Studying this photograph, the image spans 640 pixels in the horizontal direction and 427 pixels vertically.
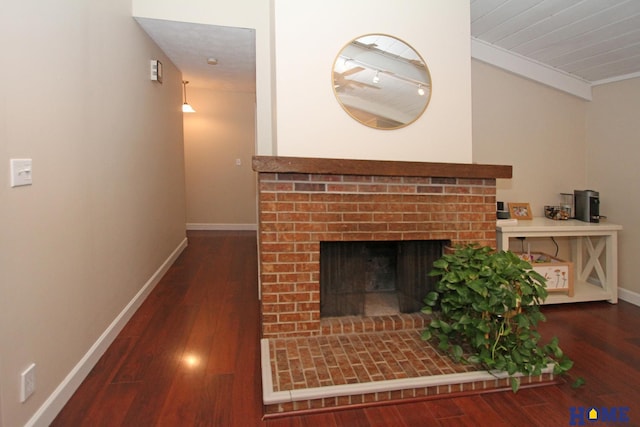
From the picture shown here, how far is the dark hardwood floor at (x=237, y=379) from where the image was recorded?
1.66m

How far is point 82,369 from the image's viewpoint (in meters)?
1.91

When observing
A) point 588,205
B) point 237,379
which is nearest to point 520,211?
point 588,205

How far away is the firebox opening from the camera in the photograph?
2445mm

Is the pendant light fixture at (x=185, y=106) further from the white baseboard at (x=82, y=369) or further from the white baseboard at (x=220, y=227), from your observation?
the white baseboard at (x=82, y=369)

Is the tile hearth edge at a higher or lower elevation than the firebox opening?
lower

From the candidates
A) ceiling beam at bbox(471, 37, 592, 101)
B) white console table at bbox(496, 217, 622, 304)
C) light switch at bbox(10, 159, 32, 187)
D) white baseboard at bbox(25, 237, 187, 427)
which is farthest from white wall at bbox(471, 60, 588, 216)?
light switch at bbox(10, 159, 32, 187)

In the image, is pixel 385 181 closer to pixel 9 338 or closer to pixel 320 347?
pixel 320 347

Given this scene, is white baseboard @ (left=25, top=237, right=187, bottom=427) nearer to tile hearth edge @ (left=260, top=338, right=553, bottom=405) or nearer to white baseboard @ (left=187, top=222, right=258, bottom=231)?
tile hearth edge @ (left=260, top=338, right=553, bottom=405)

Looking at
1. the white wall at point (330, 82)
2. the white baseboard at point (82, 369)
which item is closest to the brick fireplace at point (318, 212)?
the white wall at point (330, 82)

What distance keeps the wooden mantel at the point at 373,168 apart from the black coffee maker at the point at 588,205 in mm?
1260

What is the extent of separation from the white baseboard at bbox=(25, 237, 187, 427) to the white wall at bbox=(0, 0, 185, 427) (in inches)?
1.2

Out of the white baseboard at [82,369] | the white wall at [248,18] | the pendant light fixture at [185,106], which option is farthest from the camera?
the pendant light fixture at [185,106]

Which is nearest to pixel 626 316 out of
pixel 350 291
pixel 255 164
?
pixel 350 291

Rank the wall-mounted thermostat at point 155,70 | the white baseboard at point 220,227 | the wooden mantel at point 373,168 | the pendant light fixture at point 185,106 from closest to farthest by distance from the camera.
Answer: the wooden mantel at point 373,168 → the wall-mounted thermostat at point 155,70 → the pendant light fixture at point 185,106 → the white baseboard at point 220,227
